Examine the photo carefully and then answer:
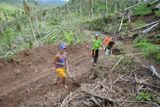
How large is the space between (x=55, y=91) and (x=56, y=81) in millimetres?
828

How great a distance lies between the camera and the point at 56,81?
1027 centimetres

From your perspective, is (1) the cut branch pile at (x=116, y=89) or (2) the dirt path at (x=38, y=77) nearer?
(1) the cut branch pile at (x=116, y=89)

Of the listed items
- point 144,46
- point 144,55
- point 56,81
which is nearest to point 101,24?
point 144,46

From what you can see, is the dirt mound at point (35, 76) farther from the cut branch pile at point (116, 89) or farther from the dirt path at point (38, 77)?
the cut branch pile at point (116, 89)

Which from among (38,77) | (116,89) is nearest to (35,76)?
(38,77)

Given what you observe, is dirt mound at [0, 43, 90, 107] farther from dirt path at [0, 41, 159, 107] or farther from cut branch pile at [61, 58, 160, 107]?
cut branch pile at [61, 58, 160, 107]

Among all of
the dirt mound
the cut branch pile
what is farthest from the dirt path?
the cut branch pile

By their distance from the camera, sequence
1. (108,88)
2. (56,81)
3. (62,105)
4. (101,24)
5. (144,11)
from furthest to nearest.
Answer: (101,24) < (144,11) < (56,81) < (108,88) < (62,105)

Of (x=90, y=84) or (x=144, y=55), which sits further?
(x=144, y=55)

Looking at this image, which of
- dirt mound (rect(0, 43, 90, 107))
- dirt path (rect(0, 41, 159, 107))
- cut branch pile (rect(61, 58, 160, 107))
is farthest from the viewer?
dirt mound (rect(0, 43, 90, 107))

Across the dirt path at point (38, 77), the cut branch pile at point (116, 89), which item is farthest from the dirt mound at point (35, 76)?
the cut branch pile at point (116, 89)

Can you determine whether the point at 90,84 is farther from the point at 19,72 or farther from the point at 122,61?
the point at 19,72

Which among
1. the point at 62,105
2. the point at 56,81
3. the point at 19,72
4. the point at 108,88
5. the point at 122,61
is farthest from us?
the point at 19,72

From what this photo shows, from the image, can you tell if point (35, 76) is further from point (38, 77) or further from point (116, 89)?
point (116, 89)
